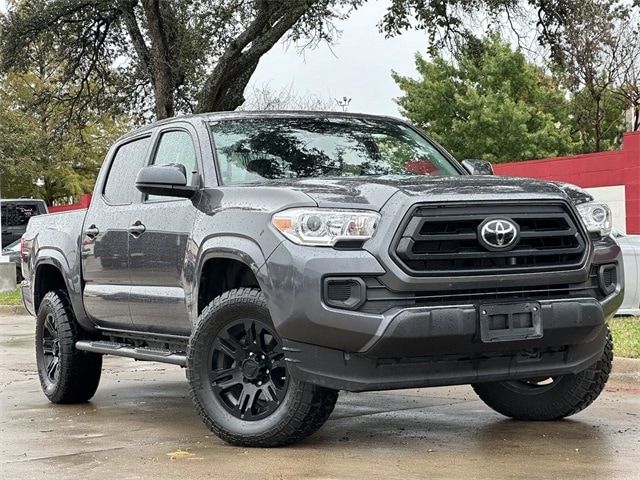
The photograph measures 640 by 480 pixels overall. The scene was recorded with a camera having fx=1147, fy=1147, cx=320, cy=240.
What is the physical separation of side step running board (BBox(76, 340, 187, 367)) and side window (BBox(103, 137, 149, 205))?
980 mm

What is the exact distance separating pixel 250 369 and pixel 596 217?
2086 millimetres

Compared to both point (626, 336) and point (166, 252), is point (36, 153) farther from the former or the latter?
point (166, 252)

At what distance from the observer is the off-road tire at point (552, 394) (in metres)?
6.74

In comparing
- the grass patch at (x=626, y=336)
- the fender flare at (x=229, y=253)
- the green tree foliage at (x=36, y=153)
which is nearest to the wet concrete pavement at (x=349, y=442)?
the fender flare at (x=229, y=253)

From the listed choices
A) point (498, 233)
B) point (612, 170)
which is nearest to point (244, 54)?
point (612, 170)

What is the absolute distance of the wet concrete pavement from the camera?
5.60 metres

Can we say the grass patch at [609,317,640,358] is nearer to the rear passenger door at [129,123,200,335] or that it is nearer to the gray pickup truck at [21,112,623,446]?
the gray pickup truck at [21,112,623,446]

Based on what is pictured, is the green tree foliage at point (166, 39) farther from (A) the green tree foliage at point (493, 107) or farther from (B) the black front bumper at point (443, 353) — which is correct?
(A) the green tree foliage at point (493, 107)

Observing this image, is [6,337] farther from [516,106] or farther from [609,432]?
[516,106]

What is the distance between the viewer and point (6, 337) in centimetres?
1454

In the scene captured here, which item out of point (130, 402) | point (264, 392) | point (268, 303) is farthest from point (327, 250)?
point (130, 402)

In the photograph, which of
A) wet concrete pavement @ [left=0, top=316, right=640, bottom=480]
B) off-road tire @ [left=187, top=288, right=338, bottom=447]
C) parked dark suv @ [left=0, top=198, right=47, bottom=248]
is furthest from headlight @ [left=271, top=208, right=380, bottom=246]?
parked dark suv @ [left=0, top=198, right=47, bottom=248]

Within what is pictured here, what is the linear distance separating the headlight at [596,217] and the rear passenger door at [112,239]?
2.92 meters

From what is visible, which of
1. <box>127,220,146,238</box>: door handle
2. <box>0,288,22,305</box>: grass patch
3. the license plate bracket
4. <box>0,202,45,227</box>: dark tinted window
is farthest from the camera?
<box>0,202,45,227</box>: dark tinted window
